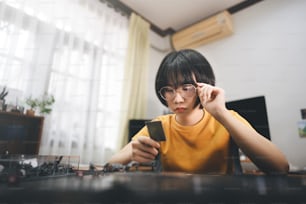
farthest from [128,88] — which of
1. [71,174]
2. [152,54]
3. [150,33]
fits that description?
[71,174]

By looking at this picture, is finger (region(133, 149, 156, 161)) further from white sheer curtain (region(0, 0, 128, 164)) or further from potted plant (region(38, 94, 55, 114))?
potted plant (region(38, 94, 55, 114))

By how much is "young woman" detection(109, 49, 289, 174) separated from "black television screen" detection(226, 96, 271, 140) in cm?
5

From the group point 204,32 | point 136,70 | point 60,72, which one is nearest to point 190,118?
point 60,72

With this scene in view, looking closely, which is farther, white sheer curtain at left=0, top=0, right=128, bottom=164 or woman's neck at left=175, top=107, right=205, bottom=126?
woman's neck at left=175, top=107, right=205, bottom=126

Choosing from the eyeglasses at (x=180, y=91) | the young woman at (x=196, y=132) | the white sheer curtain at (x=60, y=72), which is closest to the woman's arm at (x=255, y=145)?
the young woman at (x=196, y=132)

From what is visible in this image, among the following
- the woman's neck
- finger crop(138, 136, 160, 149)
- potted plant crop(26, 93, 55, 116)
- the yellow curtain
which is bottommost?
finger crop(138, 136, 160, 149)

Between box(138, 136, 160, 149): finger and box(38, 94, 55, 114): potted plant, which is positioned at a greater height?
box(38, 94, 55, 114): potted plant

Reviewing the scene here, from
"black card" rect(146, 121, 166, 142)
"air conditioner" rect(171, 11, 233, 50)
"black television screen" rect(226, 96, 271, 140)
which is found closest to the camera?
"black card" rect(146, 121, 166, 142)

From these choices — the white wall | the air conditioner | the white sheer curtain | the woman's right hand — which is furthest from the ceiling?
the woman's right hand

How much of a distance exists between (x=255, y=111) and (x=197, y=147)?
0.63 feet

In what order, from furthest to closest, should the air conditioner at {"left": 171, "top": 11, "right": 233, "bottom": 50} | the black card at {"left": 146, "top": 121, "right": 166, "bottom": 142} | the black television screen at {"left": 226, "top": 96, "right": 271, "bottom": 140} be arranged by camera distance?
the air conditioner at {"left": 171, "top": 11, "right": 233, "bottom": 50} < the black television screen at {"left": 226, "top": 96, "right": 271, "bottom": 140} < the black card at {"left": 146, "top": 121, "right": 166, "bottom": 142}

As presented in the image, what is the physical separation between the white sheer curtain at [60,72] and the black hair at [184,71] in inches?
9.5

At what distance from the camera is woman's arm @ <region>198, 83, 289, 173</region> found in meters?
0.31

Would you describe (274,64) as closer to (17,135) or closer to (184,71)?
(184,71)
